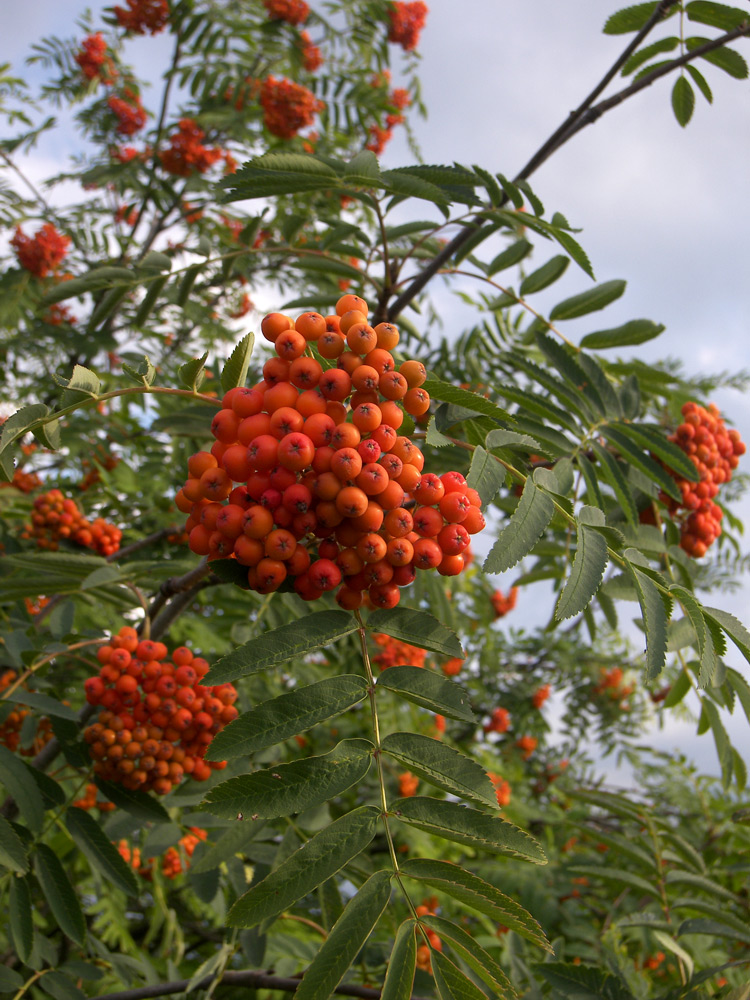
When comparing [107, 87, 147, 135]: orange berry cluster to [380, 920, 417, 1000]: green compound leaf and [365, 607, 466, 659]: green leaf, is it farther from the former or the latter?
[380, 920, 417, 1000]: green compound leaf

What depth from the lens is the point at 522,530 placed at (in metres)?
1.16

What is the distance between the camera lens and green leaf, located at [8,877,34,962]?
4.78ft

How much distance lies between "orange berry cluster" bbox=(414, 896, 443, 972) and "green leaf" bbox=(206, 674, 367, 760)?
1.07 ft

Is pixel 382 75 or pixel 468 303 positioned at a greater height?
pixel 382 75

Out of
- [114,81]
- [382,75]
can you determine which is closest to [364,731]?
[382,75]

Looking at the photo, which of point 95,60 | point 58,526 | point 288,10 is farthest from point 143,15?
point 58,526

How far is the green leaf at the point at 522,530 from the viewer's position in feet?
3.62

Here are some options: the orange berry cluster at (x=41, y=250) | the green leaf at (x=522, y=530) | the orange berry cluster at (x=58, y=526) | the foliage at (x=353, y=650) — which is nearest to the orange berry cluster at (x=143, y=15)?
the orange berry cluster at (x=41, y=250)

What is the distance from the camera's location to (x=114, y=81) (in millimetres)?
6566

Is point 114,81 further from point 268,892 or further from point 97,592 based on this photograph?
point 268,892

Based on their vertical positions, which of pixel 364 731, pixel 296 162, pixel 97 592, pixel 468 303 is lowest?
pixel 364 731

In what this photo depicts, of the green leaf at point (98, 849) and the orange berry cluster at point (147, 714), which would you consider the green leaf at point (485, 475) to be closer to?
the orange berry cluster at point (147, 714)

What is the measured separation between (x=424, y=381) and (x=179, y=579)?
31.5 inches

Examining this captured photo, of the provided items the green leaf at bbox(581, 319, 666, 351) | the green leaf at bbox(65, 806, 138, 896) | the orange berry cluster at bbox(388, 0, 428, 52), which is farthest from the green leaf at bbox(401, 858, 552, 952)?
the orange berry cluster at bbox(388, 0, 428, 52)
